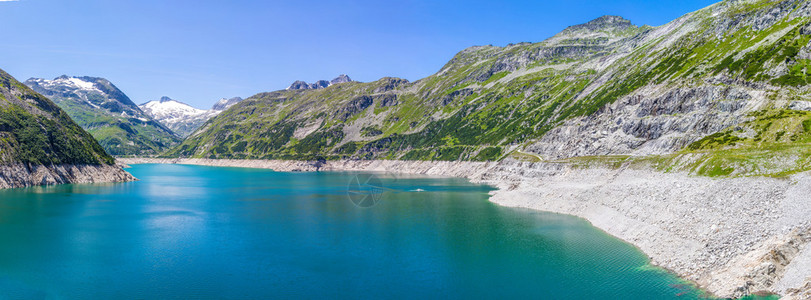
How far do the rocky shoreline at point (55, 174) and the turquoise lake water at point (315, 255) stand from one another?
140 ft

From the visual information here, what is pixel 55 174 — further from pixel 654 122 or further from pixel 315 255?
pixel 654 122

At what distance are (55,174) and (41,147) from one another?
9.39 meters

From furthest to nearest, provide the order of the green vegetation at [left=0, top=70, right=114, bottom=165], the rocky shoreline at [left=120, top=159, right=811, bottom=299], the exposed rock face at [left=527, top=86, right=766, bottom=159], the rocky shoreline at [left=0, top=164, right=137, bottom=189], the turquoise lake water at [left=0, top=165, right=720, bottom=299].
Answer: the green vegetation at [left=0, top=70, right=114, bottom=165] → the rocky shoreline at [left=0, top=164, right=137, bottom=189] → the exposed rock face at [left=527, top=86, right=766, bottom=159] → the turquoise lake water at [left=0, top=165, right=720, bottom=299] → the rocky shoreline at [left=120, top=159, right=811, bottom=299]

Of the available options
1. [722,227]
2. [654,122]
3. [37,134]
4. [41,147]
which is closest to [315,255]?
[722,227]

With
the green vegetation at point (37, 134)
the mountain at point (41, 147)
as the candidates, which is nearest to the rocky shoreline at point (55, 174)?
the mountain at point (41, 147)

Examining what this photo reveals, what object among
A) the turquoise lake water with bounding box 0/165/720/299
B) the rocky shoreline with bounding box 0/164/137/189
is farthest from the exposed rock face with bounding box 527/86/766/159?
the rocky shoreline with bounding box 0/164/137/189

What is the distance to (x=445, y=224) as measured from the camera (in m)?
69.6

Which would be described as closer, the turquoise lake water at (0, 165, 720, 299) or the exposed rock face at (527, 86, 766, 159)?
the turquoise lake water at (0, 165, 720, 299)

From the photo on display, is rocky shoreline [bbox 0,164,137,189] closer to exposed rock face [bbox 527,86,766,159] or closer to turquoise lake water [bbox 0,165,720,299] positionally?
turquoise lake water [bbox 0,165,720,299]

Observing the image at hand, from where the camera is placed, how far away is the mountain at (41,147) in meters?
118

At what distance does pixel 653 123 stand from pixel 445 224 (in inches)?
2790

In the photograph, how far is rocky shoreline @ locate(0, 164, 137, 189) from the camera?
4523 inches

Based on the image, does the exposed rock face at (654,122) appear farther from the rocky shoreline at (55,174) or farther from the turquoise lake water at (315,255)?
the rocky shoreline at (55,174)

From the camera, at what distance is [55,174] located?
130 m
